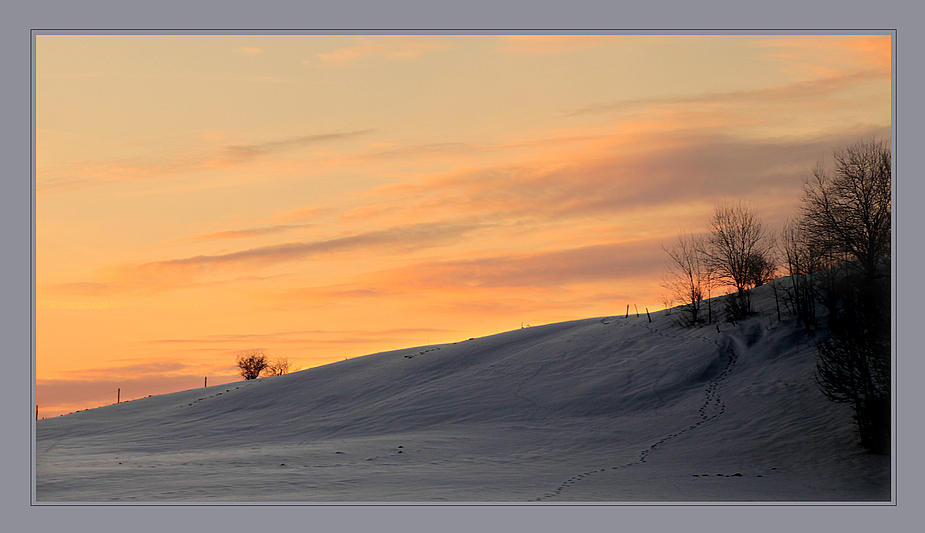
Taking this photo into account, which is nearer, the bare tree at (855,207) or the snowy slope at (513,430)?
the snowy slope at (513,430)

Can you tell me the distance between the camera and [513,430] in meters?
26.2

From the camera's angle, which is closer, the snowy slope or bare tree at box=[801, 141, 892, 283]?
the snowy slope

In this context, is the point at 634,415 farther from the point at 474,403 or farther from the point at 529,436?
the point at 474,403

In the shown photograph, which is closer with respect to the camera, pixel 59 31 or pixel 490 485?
pixel 59 31

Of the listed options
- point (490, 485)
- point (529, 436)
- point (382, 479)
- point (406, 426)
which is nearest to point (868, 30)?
point (490, 485)

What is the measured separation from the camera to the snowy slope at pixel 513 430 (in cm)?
1759

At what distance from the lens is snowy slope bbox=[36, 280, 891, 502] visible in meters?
17.6

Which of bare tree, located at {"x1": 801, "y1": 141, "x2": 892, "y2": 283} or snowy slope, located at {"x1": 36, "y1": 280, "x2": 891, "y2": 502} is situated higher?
bare tree, located at {"x1": 801, "y1": 141, "x2": 892, "y2": 283}

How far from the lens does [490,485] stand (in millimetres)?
17422

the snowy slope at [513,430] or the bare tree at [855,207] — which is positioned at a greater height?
the bare tree at [855,207]
